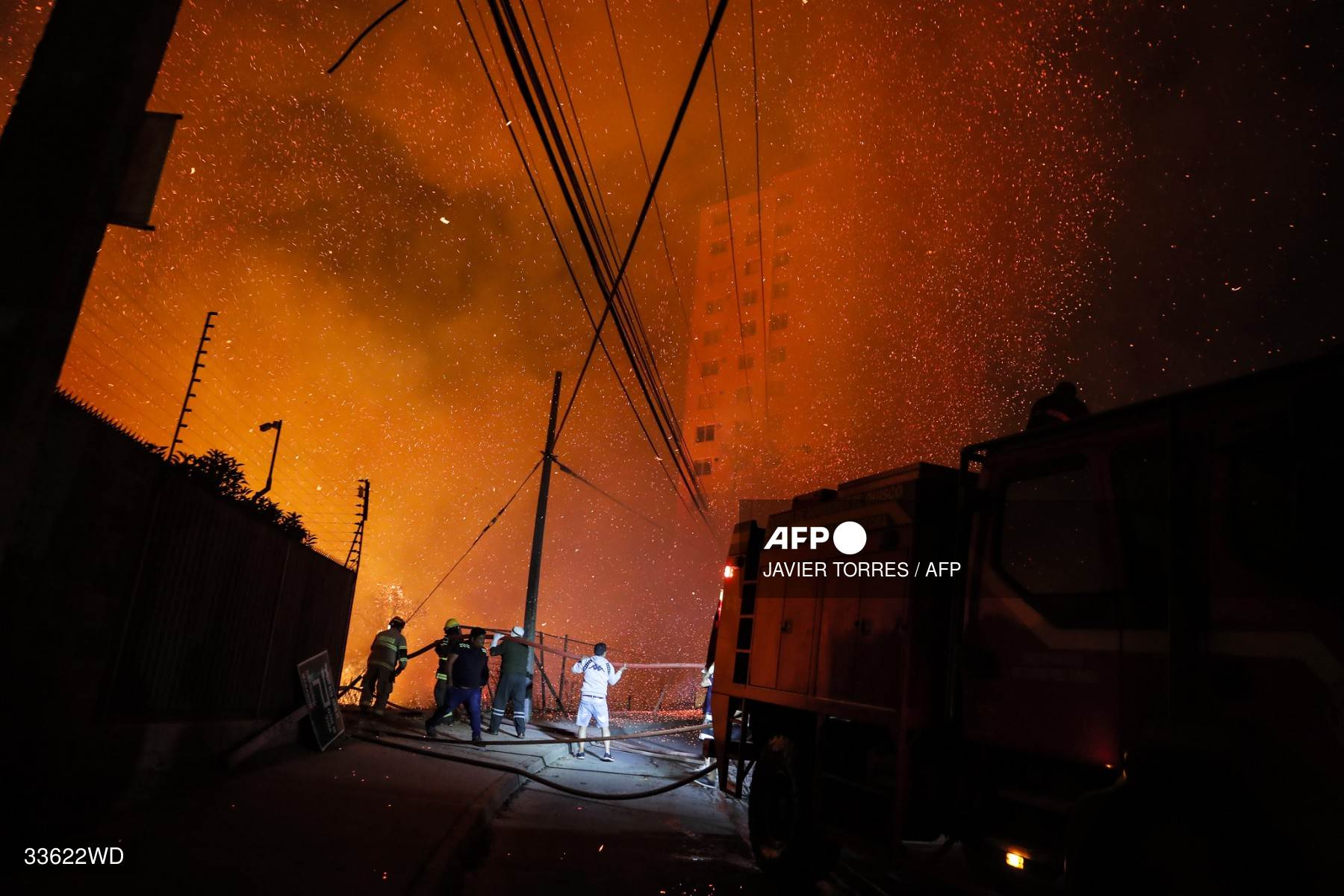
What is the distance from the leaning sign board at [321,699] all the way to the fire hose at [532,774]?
0.62 m

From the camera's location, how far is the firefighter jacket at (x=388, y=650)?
13617mm

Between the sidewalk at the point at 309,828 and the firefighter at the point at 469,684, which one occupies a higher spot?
the firefighter at the point at 469,684

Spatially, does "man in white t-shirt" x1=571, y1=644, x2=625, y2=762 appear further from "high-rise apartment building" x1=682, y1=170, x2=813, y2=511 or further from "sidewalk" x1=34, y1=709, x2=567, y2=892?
"high-rise apartment building" x1=682, y1=170, x2=813, y2=511

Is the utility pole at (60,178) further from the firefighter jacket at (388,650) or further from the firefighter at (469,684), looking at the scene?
the firefighter jacket at (388,650)

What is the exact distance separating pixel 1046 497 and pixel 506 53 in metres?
4.81

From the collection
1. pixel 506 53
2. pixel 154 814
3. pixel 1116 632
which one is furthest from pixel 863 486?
pixel 154 814

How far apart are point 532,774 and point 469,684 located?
92.0 inches

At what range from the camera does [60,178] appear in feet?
9.63

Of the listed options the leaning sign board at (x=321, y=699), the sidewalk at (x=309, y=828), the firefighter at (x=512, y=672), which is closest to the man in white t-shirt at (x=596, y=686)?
the firefighter at (x=512, y=672)

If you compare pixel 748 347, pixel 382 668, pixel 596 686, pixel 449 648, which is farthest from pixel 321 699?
pixel 748 347

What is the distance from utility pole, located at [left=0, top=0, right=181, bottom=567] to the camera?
2.76 metres

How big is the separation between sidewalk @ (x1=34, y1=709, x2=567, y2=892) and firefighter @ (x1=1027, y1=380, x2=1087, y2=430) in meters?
4.45

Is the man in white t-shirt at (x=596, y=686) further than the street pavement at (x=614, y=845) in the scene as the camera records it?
Yes

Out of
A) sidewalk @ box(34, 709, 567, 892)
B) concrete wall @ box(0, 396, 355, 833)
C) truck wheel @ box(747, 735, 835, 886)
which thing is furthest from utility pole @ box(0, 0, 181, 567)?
truck wheel @ box(747, 735, 835, 886)
